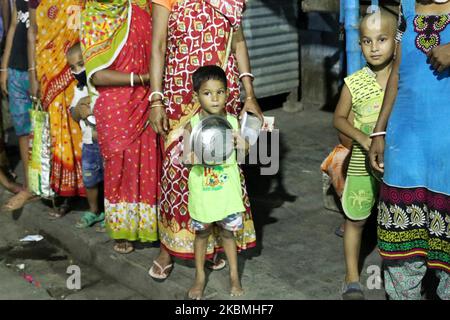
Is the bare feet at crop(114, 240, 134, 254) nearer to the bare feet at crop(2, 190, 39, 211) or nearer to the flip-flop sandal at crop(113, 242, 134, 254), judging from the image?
the flip-flop sandal at crop(113, 242, 134, 254)

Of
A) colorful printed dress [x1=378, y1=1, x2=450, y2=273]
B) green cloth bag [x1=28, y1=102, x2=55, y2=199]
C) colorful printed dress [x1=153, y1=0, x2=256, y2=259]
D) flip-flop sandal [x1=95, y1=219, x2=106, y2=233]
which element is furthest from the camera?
green cloth bag [x1=28, y1=102, x2=55, y2=199]

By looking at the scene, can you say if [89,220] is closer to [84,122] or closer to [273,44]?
[84,122]

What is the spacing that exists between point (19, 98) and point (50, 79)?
0.73 meters

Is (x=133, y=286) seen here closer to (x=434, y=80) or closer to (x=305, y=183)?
(x=305, y=183)

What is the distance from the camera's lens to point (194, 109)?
14.9 ft

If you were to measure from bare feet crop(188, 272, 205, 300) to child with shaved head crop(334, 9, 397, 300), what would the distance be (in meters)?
0.79

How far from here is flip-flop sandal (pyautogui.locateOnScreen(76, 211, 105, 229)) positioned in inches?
223

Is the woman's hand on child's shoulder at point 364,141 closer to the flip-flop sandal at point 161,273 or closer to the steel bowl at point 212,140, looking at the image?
the steel bowl at point 212,140

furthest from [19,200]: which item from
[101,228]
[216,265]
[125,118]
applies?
[216,265]

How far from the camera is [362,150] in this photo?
4188mm

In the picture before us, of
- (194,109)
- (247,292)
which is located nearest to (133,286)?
(247,292)

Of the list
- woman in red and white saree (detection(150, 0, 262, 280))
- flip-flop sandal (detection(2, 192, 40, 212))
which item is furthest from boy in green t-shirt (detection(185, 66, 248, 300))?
flip-flop sandal (detection(2, 192, 40, 212))

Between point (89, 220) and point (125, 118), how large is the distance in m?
0.98

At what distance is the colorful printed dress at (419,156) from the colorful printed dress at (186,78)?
1034 millimetres
